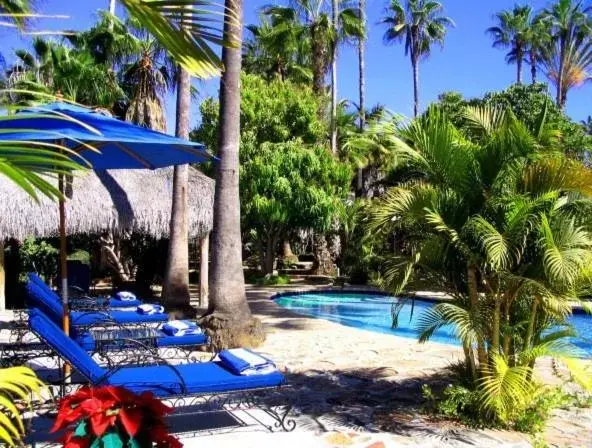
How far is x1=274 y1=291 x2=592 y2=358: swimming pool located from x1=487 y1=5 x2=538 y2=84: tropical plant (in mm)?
27666

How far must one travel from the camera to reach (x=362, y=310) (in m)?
18.2

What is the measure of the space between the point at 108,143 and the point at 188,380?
2.78m

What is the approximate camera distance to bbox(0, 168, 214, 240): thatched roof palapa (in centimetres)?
1199

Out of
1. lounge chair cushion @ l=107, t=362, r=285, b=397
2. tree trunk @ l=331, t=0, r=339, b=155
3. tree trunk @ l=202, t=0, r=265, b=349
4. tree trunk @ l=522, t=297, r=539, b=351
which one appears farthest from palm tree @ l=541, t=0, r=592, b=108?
lounge chair cushion @ l=107, t=362, r=285, b=397

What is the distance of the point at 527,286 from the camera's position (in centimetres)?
519

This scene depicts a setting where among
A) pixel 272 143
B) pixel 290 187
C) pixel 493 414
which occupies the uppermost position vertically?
pixel 272 143

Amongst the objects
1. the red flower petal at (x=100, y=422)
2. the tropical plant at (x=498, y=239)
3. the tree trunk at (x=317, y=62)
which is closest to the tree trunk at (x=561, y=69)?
the tree trunk at (x=317, y=62)

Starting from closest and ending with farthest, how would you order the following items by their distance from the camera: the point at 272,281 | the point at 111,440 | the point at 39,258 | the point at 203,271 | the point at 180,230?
the point at 111,440, the point at 180,230, the point at 203,271, the point at 39,258, the point at 272,281

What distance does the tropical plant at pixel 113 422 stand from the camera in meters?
2.85

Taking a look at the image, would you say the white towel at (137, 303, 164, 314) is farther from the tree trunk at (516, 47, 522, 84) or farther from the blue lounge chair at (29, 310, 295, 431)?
the tree trunk at (516, 47, 522, 84)

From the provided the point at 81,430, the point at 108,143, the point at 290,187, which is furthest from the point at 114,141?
the point at 290,187

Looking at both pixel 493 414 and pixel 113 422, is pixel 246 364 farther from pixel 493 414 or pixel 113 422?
pixel 113 422

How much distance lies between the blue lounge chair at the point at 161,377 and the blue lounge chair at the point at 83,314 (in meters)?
2.27

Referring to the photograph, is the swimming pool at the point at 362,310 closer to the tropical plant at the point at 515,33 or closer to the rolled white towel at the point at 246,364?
the rolled white towel at the point at 246,364
